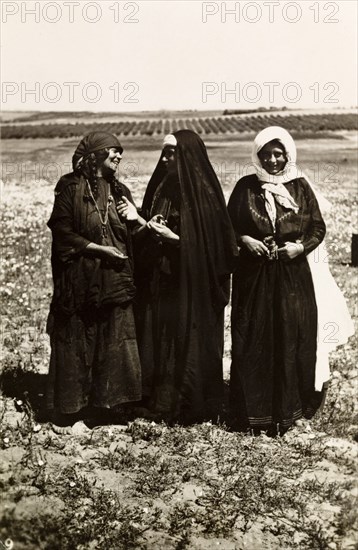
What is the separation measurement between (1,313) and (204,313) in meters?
2.54

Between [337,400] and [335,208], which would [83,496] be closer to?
[337,400]

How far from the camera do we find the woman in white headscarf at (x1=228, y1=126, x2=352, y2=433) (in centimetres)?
385

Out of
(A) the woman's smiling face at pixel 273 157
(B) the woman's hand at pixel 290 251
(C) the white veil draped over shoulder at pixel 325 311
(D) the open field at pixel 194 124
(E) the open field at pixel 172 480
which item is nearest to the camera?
(E) the open field at pixel 172 480

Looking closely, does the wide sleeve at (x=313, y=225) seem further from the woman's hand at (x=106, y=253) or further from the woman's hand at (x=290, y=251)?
the woman's hand at (x=106, y=253)

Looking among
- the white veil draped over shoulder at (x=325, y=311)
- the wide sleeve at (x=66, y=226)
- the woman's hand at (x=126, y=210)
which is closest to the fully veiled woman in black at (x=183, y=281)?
the woman's hand at (x=126, y=210)

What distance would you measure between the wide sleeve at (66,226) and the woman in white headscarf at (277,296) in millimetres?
979

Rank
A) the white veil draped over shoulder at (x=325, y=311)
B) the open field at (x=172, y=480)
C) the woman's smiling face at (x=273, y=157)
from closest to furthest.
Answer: the open field at (x=172, y=480), the woman's smiling face at (x=273, y=157), the white veil draped over shoulder at (x=325, y=311)

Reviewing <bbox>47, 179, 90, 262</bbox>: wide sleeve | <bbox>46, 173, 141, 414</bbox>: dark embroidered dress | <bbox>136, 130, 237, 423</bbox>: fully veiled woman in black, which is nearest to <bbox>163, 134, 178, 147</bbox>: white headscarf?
<bbox>136, 130, 237, 423</bbox>: fully veiled woman in black

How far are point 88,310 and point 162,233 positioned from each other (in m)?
0.66

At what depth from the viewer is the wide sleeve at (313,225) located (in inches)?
154

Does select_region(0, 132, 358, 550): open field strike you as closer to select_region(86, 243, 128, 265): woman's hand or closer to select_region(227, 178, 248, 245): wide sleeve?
select_region(86, 243, 128, 265): woman's hand

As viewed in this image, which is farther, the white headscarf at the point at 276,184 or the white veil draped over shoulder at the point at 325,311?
the white veil draped over shoulder at the point at 325,311

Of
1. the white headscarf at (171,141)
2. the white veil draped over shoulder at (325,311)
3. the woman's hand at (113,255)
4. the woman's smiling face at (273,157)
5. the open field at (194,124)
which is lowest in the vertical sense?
the white veil draped over shoulder at (325,311)

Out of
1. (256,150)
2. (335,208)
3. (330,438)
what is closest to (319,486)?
(330,438)
